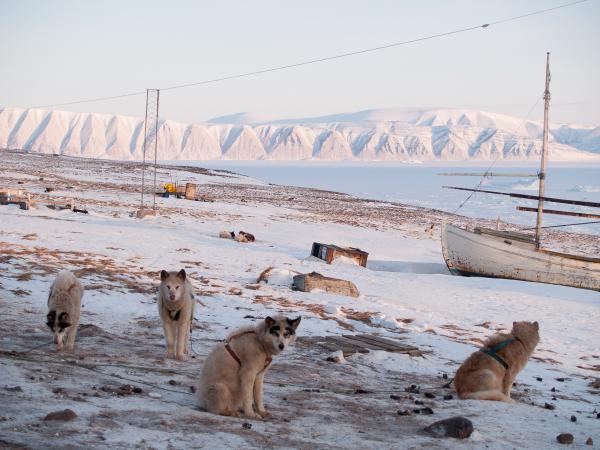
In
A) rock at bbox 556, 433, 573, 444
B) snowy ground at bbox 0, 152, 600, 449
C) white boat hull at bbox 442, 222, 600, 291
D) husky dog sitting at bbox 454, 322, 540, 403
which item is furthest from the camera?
white boat hull at bbox 442, 222, 600, 291

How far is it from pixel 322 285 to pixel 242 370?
35.1 ft

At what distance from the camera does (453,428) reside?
7703 millimetres

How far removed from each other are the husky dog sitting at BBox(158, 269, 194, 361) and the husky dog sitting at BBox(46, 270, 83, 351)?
136 centimetres

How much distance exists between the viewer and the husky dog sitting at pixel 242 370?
7.96 m

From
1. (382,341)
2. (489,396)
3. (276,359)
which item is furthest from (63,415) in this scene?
(382,341)

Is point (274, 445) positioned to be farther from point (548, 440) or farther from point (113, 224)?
Result: point (113, 224)

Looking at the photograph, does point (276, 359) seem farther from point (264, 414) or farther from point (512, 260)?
point (512, 260)

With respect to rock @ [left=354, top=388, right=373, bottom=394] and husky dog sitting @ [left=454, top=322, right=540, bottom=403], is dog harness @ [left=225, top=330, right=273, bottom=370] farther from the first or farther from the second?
husky dog sitting @ [left=454, top=322, right=540, bottom=403]

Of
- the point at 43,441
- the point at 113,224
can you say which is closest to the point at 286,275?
the point at 113,224

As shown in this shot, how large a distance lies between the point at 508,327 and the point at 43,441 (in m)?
14.1

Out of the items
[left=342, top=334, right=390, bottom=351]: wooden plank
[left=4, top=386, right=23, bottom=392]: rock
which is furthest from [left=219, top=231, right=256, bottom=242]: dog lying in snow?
[left=4, top=386, right=23, bottom=392]: rock

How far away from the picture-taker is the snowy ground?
24.1 feet

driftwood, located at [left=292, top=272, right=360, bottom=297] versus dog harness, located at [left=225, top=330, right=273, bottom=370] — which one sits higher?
dog harness, located at [left=225, top=330, right=273, bottom=370]

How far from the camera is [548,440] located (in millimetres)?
7969
